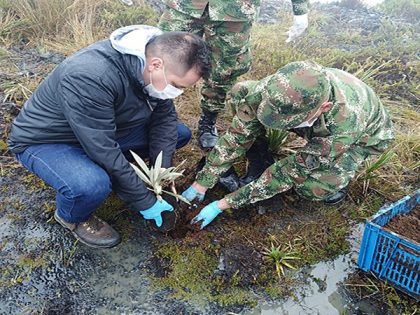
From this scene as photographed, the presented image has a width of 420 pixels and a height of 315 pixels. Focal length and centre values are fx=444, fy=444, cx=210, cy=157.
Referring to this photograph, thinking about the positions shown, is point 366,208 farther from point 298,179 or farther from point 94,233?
point 94,233

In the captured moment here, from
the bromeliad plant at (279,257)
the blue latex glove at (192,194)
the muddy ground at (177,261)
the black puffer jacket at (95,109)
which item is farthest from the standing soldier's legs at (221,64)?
the bromeliad plant at (279,257)

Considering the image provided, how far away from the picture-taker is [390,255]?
2.30 m

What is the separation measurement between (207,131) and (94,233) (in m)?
1.27

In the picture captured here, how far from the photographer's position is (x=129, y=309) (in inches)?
88.4

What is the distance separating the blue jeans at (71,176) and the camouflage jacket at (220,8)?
1.21 meters

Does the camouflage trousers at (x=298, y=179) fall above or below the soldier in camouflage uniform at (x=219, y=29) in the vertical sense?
below

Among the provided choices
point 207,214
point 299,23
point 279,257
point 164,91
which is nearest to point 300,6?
point 299,23

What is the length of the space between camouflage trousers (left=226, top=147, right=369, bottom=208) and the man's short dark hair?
0.86m

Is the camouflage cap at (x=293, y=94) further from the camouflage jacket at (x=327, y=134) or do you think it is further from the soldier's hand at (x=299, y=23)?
the soldier's hand at (x=299, y=23)

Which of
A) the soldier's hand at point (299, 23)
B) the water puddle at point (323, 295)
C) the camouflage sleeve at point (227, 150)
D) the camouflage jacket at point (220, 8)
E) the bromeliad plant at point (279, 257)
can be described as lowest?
the water puddle at point (323, 295)

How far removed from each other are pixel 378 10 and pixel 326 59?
3.86m

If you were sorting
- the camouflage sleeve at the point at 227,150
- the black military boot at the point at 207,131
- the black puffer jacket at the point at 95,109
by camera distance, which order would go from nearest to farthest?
the black puffer jacket at the point at 95,109, the camouflage sleeve at the point at 227,150, the black military boot at the point at 207,131

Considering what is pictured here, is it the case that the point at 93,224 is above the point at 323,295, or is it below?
above

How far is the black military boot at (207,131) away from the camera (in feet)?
11.1
